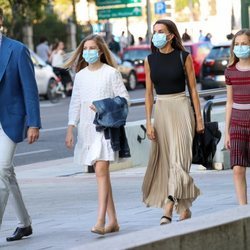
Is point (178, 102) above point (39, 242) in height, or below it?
above

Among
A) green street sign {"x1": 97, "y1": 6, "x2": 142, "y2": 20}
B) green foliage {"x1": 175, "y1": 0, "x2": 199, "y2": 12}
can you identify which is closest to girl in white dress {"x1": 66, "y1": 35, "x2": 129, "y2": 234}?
green street sign {"x1": 97, "y1": 6, "x2": 142, "y2": 20}

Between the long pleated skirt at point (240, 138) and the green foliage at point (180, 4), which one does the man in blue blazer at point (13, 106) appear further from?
the green foliage at point (180, 4)

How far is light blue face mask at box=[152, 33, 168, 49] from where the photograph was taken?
969 cm

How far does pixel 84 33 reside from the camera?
56938mm

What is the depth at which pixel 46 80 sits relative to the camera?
113 ft

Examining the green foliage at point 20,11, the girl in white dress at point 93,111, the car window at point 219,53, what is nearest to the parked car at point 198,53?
the green foliage at point 20,11

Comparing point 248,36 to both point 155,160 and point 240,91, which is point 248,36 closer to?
point 240,91

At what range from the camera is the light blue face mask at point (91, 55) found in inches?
375

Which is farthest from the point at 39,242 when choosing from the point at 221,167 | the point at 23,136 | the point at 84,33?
the point at 84,33

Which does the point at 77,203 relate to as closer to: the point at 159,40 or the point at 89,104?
the point at 89,104

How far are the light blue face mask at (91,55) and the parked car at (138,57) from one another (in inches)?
1250

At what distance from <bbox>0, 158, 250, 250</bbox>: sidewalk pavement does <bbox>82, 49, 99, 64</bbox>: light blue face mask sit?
1.45 m

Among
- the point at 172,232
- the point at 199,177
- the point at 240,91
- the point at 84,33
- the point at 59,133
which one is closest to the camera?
the point at 172,232

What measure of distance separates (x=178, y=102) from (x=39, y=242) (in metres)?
1.73
